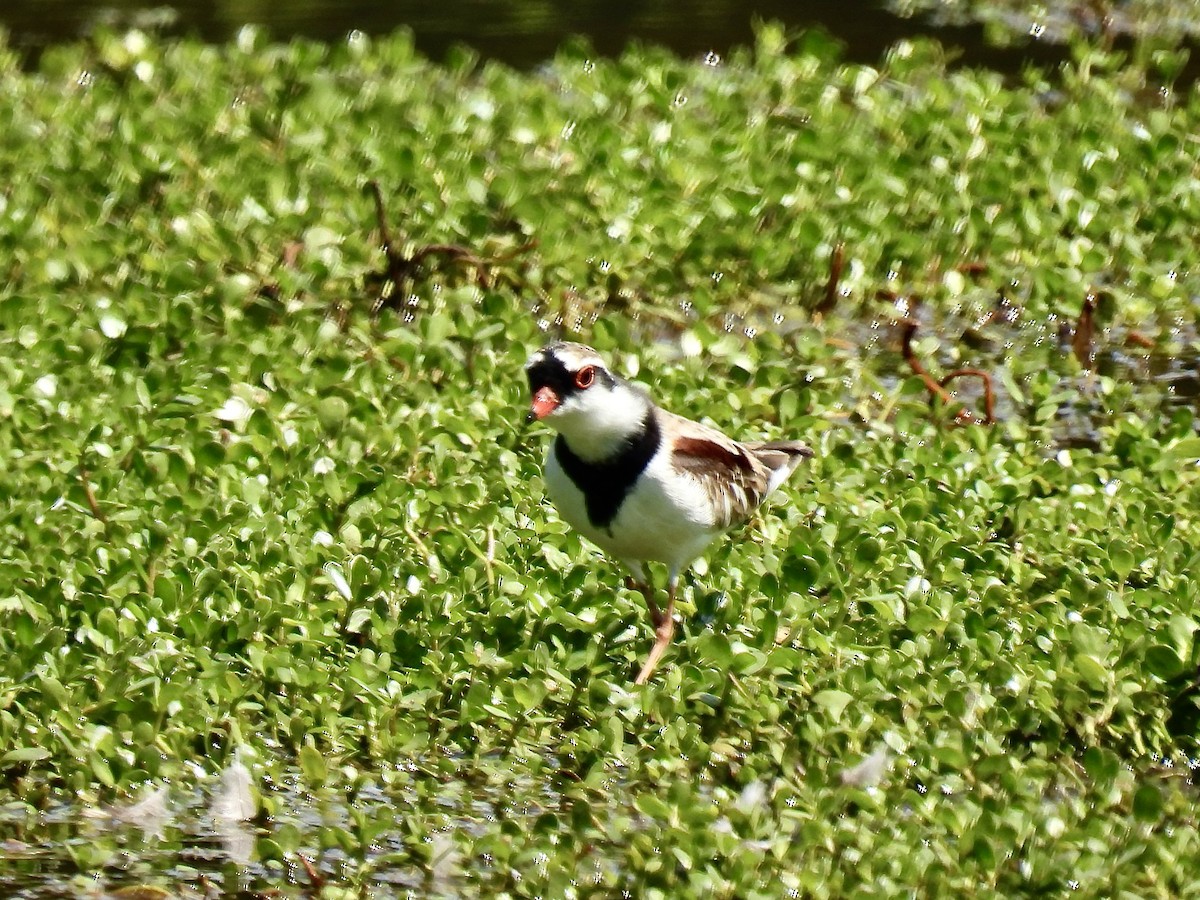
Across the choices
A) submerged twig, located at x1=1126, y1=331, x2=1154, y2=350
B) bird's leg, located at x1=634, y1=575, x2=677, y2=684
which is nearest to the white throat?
bird's leg, located at x1=634, y1=575, x2=677, y2=684

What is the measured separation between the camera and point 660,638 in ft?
20.2

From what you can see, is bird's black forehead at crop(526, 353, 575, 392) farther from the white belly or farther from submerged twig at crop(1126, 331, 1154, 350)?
submerged twig at crop(1126, 331, 1154, 350)

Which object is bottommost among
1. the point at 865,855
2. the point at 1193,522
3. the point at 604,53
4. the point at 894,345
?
the point at 865,855

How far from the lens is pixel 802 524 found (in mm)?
6906

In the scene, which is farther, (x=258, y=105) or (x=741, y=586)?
(x=258, y=105)

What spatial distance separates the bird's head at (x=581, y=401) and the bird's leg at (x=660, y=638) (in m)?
0.51

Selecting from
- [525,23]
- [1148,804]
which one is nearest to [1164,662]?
[1148,804]

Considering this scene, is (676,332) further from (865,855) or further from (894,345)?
(865,855)

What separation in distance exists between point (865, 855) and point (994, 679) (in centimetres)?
99

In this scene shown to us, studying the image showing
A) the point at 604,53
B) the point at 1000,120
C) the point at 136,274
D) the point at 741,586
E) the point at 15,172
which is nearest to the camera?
the point at 741,586

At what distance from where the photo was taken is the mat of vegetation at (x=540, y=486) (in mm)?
5332

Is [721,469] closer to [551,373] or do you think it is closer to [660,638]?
[660,638]

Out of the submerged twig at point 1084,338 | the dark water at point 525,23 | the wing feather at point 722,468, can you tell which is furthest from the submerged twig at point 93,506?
the dark water at point 525,23

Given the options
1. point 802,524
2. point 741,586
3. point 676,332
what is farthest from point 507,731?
point 676,332
